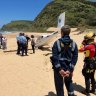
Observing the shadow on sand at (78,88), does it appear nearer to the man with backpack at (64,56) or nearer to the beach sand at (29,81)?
the beach sand at (29,81)

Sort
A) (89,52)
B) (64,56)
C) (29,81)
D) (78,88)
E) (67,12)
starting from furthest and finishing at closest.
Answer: (67,12), (29,81), (78,88), (89,52), (64,56)

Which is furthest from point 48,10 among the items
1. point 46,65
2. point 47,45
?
point 46,65

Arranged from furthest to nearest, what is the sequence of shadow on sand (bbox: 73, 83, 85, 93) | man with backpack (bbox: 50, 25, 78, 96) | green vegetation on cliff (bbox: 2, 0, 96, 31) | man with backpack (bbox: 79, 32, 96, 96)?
green vegetation on cliff (bbox: 2, 0, 96, 31), shadow on sand (bbox: 73, 83, 85, 93), man with backpack (bbox: 79, 32, 96, 96), man with backpack (bbox: 50, 25, 78, 96)

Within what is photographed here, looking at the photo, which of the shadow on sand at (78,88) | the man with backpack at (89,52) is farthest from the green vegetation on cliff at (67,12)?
the man with backpack at (89,52)

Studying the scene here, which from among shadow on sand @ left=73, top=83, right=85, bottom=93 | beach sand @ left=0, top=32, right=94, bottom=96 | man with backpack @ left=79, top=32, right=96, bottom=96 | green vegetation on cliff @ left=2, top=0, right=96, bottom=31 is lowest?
shadow on sand @ left=73, top=83, right=85, bottom=93

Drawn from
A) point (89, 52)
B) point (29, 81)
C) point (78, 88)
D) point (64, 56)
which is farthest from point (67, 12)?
point (64, 56)

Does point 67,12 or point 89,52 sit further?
point 67,12

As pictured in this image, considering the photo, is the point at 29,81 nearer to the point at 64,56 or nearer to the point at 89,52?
the point at 89,52

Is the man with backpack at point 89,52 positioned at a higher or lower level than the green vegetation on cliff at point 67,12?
lower

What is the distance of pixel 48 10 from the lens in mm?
132000

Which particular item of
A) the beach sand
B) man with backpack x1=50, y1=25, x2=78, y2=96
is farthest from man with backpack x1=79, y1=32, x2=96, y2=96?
man with backpack x1=50, y1=25, x2=78, y2=96

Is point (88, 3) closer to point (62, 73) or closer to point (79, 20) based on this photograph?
point (79, 20)

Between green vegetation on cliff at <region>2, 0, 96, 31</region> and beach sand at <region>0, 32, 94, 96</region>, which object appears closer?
beach sand at <region>0, 32, 94, 96</region>

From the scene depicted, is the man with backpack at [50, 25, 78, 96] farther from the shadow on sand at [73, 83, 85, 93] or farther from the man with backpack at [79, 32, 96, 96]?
the shadow on sand at [73, 83, 85, 93]
